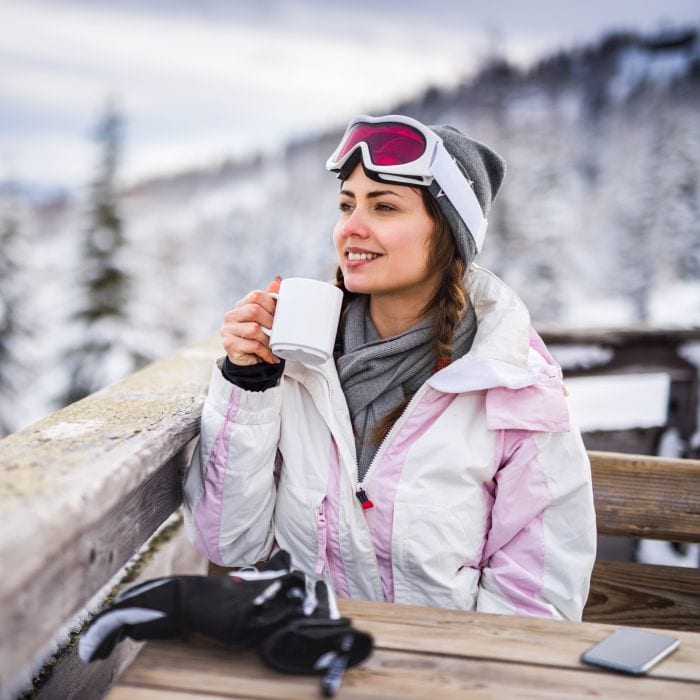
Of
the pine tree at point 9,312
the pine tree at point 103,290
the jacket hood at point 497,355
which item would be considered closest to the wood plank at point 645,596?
the jacket hood at point 497,355

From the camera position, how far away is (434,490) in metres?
2.00

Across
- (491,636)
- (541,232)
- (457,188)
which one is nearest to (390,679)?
(491,636)

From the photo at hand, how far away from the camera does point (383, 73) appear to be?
384ft

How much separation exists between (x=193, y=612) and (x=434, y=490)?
34.4 inches

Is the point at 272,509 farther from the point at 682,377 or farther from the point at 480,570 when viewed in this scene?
the point at 682,377

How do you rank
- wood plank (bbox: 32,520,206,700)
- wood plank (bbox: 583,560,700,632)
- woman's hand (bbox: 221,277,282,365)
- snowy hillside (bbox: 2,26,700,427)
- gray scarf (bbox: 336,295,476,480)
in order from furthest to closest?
snowy hillside (bbox: 2,26,700,427)
wood plank (bbox: 583,560,700,632)
gray scarf (bbox: 336,295,476,480)
woman's hand (bbox: 221,277,282,365)
wood plank (bbox: 32,520,206,700)

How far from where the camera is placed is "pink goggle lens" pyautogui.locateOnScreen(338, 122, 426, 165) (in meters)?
2.25

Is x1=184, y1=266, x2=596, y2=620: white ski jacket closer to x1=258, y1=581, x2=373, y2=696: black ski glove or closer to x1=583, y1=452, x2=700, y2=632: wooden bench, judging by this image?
x1=583, y1=452, x2=700, y2=632: wooden bench

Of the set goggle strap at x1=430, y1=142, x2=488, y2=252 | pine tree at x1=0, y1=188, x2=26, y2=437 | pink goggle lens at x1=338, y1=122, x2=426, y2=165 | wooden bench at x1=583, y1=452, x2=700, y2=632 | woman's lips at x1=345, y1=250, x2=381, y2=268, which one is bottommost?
pine tree at x1=0, y1=188, x2=26, y2=437

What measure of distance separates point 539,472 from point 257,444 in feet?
2.65

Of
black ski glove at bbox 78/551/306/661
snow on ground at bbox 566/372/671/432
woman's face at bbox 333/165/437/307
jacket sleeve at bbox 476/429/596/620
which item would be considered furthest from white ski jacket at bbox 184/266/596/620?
snow on ground at bbox 566/372/671/432

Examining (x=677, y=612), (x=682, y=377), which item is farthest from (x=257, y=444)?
(x=682, y=377)

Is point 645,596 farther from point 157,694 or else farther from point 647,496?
point 157,694

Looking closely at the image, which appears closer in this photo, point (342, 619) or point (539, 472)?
point (342, 619)
